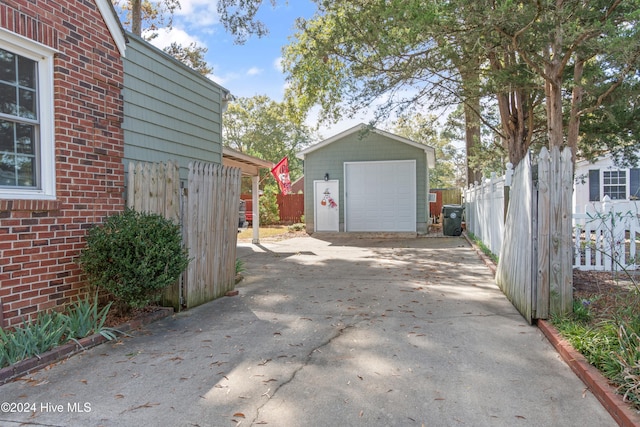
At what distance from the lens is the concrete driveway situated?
2617 millimetres

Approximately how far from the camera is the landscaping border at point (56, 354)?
3.11 metres

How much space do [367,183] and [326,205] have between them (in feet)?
6.11

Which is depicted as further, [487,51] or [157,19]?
[157,19]

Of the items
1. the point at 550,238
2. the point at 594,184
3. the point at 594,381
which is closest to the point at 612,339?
the point at 594,381

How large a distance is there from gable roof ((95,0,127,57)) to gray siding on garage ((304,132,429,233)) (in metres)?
10.9

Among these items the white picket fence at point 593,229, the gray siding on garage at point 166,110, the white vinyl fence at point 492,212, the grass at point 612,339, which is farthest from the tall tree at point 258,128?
the grass at point 612,339

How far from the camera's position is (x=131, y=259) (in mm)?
4160

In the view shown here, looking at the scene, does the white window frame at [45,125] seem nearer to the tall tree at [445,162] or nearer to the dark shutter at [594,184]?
the dark shutter at [594,184]

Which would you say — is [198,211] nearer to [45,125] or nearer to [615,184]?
[45,125]

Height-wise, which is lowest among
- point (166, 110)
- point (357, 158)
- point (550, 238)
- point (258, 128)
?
point (550, 238)

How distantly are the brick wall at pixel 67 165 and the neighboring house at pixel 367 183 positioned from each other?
38.2ft

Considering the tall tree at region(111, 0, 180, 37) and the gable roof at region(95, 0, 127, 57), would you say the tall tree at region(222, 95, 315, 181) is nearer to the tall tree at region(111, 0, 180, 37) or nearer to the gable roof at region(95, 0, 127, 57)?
the tall tree at region(111, 0, 180, 37)

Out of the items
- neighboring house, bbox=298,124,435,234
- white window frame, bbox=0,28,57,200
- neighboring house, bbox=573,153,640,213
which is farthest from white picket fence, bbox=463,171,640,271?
neighboring house, bbox=573,153,640,213

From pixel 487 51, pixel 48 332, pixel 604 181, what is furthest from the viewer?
pixel 604 181
